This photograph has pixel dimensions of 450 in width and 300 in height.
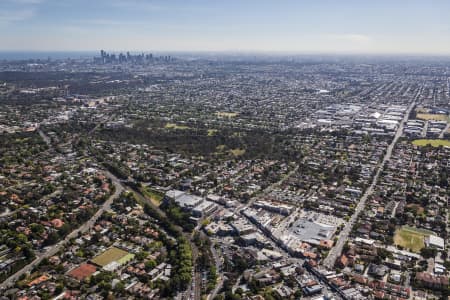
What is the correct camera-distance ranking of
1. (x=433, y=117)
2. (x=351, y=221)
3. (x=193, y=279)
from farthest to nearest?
(x=433, y=117)
(x=351, y=221)
(x=193, y=279)

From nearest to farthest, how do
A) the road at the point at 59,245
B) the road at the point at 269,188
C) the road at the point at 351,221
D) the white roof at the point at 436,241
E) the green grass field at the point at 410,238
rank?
the road at the point at 59,245 < the road at the point at 351,221 < the white roof at the point at 436,241 < the green grass field at the point at 410,238 < the road at the point at 269,188

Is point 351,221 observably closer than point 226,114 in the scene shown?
Yes

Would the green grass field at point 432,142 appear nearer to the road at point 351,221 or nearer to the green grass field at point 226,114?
the road at point 351,221

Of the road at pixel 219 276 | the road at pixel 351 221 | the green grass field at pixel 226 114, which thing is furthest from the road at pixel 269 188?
the green grass field at pixel 226 114

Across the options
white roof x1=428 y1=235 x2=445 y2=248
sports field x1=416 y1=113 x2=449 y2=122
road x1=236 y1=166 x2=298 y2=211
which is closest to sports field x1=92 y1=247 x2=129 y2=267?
road x1=236 y1=166 x2=298 y2=211

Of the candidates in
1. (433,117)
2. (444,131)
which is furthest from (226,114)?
(433,117)

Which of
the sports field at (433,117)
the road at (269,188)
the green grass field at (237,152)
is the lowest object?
the road at (269,188)

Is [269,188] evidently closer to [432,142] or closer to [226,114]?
[432,142]
